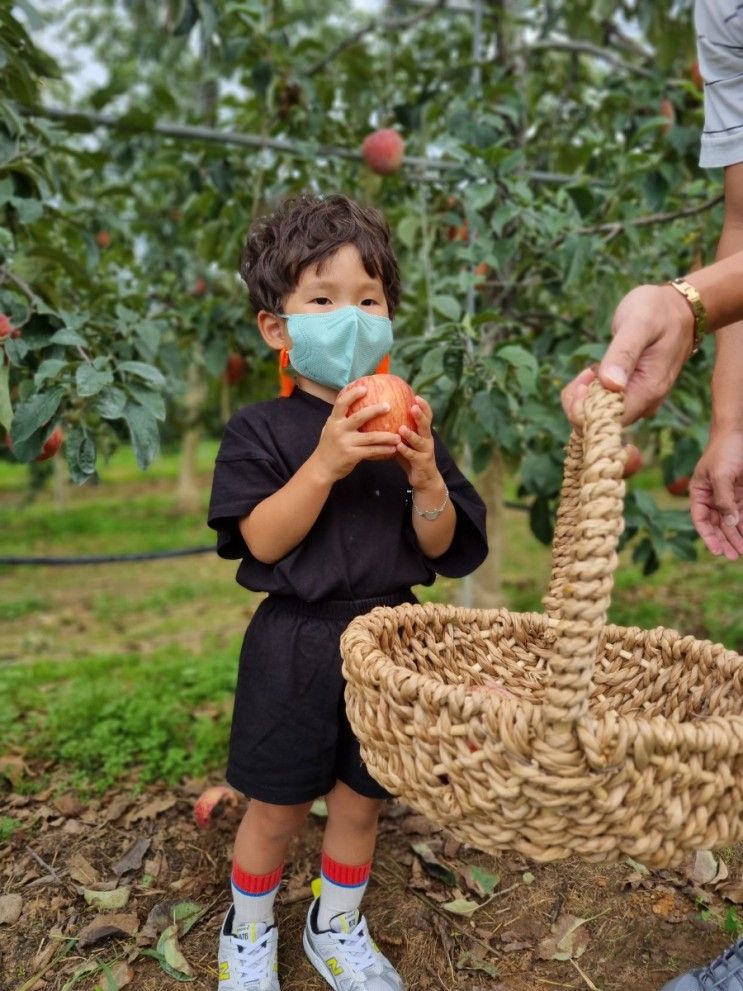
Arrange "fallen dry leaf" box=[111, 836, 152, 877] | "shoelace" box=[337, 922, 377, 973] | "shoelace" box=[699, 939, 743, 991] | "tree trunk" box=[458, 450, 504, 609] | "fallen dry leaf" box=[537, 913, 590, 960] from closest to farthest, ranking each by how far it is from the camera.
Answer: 1. "shoelace" box=[699, 939, 743, 991]
2. "shoelace" box=[337, 922, 377, 973]
3. "fallen dry leaf" box=[537, 913, 590, 960]
4. "fallen dry leaf" box=[111, 836, 152, 877]
5. "tree trunk" box=[458, 450, 504, 609]

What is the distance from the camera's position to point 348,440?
42.3 inches

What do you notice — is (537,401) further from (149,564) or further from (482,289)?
(149,564)

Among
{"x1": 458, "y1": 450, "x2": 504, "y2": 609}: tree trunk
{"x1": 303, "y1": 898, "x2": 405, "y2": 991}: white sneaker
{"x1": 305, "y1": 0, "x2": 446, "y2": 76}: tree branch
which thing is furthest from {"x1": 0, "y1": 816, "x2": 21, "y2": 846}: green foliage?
{"x1": 305, "y1": 0, "x2": 446, "y2": 76}: tree branch

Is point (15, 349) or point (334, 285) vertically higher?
point (334, 285)

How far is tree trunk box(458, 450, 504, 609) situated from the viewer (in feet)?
8.64

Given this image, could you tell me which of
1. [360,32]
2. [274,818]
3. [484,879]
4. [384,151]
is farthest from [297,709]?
[360,32]

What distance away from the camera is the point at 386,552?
1.25 metres

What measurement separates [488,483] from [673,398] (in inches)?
25.2

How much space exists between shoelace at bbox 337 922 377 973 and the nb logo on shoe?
20 millimetres

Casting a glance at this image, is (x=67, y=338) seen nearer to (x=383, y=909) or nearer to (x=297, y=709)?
(x=297, y=709)

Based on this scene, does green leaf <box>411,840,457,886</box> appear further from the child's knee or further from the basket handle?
the basket handle

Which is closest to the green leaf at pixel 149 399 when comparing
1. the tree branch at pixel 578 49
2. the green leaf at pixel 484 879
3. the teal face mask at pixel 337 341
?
the teal face mask at pixel 337 341

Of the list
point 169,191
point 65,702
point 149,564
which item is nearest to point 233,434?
point 65,702

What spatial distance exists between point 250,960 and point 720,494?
1038 millimetres
